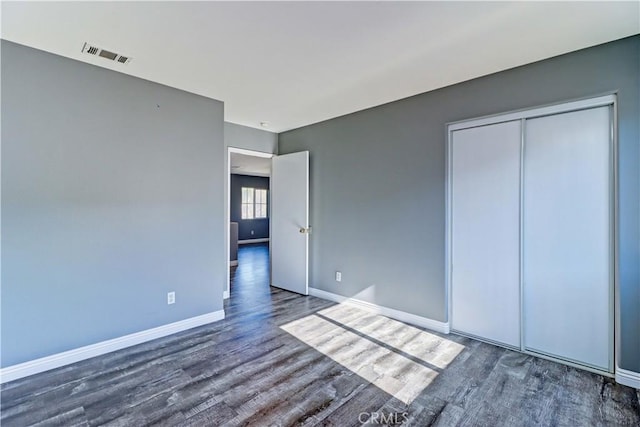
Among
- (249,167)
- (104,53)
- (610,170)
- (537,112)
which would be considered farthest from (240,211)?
(610,170)

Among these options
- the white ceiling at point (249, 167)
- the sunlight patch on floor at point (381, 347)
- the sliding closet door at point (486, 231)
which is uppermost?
the white ceiling at point (249, 167)

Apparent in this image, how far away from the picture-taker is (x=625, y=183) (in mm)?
2230

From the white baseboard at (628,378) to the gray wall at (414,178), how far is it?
50 millimetres

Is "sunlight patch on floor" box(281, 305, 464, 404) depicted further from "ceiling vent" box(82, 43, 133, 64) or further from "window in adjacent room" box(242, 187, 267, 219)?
"window in adjacent room" box(242, 187, 267, 219)

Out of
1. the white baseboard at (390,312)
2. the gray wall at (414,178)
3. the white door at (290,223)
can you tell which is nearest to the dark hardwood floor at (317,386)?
the white baseboard at (390,312)

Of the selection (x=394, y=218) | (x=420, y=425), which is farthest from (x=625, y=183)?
(x=420, y=425)

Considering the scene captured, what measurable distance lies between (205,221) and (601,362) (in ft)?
12.6

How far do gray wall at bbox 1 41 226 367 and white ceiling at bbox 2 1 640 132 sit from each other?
323 millimetres

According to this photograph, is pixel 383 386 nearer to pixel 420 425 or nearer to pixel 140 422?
pixel 420 425

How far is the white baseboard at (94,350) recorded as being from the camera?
233cm

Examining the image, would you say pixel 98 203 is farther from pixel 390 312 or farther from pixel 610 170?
pixel 610 170

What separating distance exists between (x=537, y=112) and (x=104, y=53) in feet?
12.1

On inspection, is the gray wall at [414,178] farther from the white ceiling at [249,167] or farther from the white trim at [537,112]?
the white ceiling at [249,167]

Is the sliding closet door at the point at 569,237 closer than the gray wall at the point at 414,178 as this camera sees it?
No
